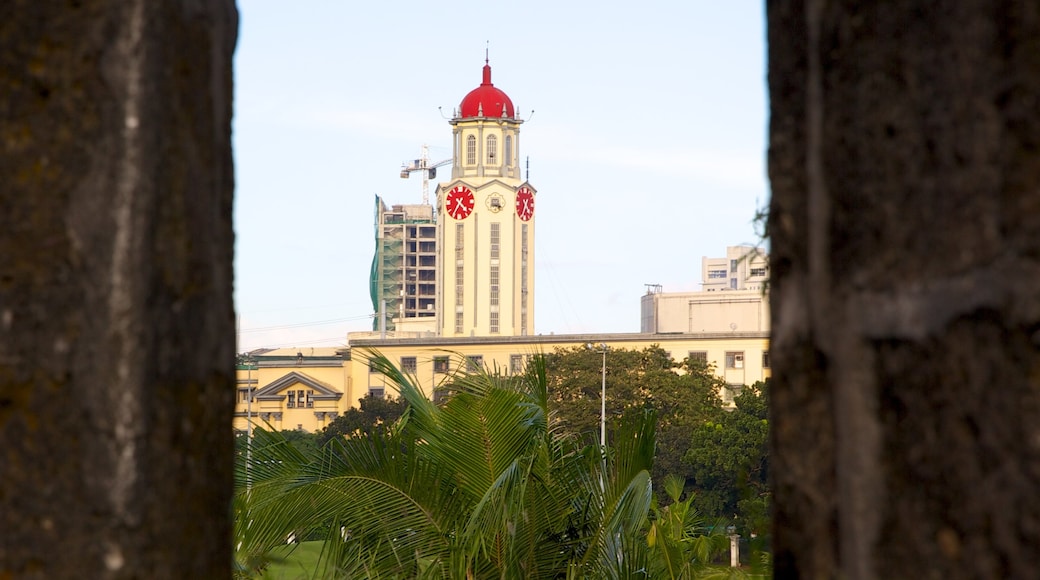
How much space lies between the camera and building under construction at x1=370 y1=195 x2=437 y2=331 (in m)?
105

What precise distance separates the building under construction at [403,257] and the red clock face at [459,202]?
2471 cm

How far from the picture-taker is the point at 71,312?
106 centimetres

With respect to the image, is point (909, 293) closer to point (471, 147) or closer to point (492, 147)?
point (492, 147)

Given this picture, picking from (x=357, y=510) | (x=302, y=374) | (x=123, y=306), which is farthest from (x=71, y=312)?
(x=302, y=374)

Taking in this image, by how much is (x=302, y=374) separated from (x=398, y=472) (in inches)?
2670

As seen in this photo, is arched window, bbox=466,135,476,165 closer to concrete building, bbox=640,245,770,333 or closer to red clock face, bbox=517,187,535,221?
red clock face, bbox=517,187,535,221

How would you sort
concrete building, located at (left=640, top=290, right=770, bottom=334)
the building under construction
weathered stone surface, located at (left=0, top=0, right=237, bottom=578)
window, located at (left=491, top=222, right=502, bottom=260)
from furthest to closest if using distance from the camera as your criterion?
the building under construction
concrete building, located at (left=640, top=290, right=770, bottom=334)
window, located at (left=491, top=222, right=502, bottom=260)
weathered stone surface, located at (left=0, top=0, right=237, bottom=578)

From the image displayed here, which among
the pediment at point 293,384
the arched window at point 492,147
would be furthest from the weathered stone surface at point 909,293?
the arched window at point 492,147

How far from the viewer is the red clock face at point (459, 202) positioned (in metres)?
79.5

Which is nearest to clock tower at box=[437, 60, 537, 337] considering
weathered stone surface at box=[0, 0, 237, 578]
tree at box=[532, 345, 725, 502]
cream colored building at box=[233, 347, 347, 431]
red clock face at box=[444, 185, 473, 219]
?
red clock face at box=[444, 185, 473, 219]

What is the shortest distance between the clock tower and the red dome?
87 millimetres

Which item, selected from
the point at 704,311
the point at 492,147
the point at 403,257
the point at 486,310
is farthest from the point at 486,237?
the point at 403,257

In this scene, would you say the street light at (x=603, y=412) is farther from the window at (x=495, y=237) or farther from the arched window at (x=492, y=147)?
the arched window at (x=492, y=147)

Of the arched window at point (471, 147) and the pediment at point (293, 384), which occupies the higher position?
the arched window at point (471, 147)
